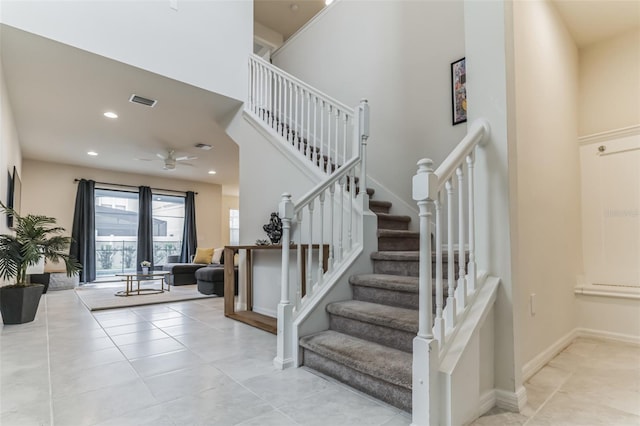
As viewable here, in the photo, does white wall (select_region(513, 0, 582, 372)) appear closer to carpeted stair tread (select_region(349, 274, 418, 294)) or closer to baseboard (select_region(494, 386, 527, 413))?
baseboard (select_region(494, 386, 527, 413))

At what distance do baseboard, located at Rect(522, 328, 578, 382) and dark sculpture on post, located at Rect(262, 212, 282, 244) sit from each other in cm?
252

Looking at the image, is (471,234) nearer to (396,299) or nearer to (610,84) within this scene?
(396,299)

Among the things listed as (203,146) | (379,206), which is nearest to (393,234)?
(379,206)

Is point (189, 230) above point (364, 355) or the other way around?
above

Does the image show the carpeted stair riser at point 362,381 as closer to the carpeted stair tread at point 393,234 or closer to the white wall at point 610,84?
the carpeted stair tread at point 393,234

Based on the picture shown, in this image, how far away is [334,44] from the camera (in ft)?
16.9

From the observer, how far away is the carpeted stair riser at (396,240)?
3070mm

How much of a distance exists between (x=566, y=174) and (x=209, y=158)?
6333mm

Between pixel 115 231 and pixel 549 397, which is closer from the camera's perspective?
pixel 549 397

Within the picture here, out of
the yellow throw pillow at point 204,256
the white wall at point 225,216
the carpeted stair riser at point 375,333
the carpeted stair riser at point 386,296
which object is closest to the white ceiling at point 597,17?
the carpeted stair riser at point 386,296

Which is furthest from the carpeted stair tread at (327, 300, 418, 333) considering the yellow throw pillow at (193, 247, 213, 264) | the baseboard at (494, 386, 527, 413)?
the yellow throw pillow at (193, 247, 213, 264)

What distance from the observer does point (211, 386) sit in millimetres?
2033

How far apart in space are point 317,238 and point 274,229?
63 centimetres

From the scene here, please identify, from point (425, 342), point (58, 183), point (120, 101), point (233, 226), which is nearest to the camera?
point (425, 342)
